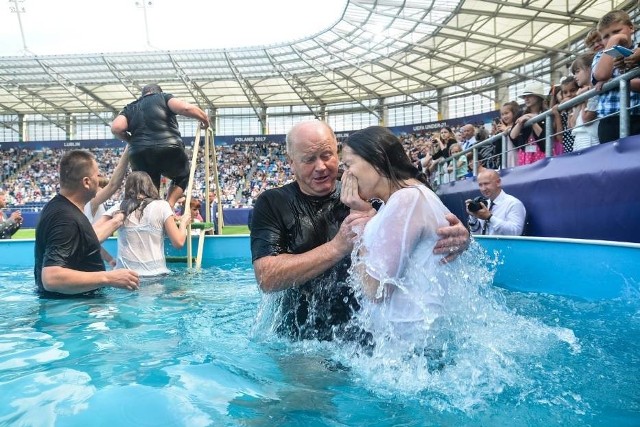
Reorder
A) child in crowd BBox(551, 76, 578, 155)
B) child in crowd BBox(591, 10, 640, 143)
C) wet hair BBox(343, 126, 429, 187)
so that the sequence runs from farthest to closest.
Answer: child in crowd BBox(551, 76, 578, 155)
child in crowd BBox(591, 10, 640, 143)
wet hair BBox(343, 126, 429, 187)

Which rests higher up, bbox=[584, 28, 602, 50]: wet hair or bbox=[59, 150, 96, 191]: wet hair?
bbox=[584, 28, 602, 50]: wet hair

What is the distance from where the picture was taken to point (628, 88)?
430cm

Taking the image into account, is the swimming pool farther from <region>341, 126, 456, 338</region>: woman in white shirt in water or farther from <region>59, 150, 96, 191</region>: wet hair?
<region>59, 150, 96, 191</region>: wet hair

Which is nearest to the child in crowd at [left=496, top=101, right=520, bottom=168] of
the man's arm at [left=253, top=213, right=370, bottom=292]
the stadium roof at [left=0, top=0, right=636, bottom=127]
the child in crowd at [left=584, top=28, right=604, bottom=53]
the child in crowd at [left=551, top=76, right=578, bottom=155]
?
the child in crowd at [left=551, top=76, right=578, bottom=155]

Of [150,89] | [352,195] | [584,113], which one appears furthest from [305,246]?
[150,89]

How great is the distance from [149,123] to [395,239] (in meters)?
4.66

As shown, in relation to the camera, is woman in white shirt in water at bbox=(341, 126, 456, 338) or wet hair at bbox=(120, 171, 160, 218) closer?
woman in white shirt in water at bbox=(341, 126, 456, 338)

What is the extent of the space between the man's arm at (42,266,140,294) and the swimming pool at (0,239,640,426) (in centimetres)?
23

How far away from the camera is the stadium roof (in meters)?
24.3

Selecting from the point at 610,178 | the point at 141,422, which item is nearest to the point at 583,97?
the point at 610,178

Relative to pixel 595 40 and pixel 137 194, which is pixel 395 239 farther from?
pixel 595 40

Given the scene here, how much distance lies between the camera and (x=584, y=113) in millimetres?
5203

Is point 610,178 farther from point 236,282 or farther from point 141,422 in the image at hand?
point 141,422

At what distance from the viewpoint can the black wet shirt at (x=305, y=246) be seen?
260 cm
